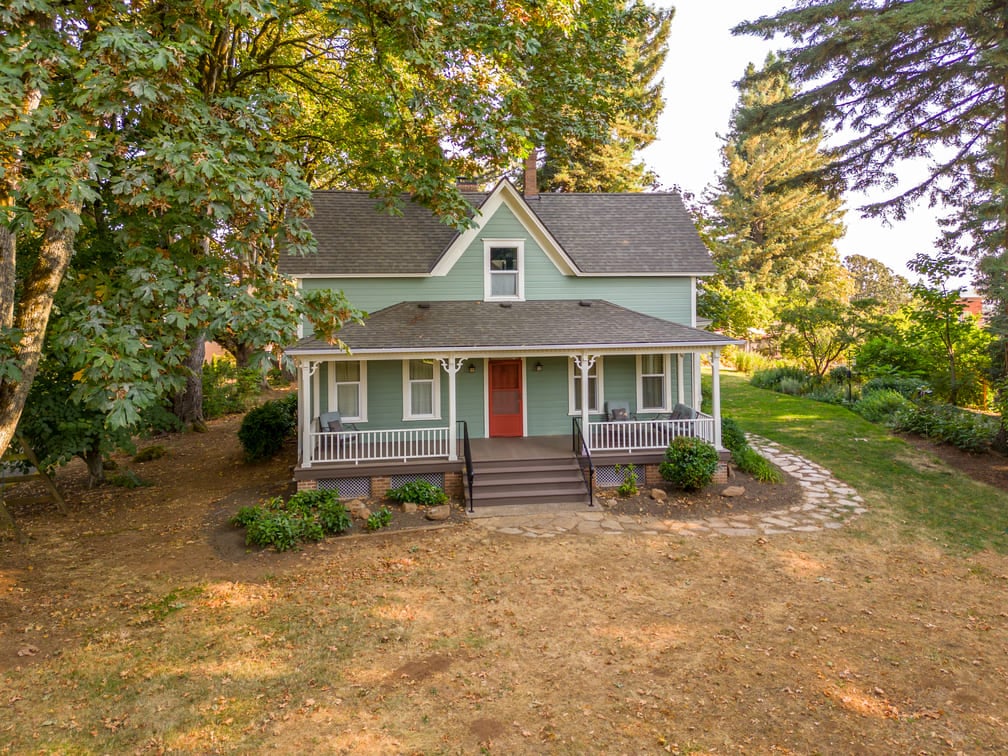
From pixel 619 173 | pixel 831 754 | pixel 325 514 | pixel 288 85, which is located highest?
pixel 619 173

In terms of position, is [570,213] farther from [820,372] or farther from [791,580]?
[820,372]

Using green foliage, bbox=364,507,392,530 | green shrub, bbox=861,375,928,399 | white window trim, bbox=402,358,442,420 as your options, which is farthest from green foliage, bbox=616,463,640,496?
green shrub, bbox=861,375,928,399

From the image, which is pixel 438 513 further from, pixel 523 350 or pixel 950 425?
pixel 950 425

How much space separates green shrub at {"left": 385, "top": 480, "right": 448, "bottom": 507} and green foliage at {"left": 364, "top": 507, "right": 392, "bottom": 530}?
786 mm

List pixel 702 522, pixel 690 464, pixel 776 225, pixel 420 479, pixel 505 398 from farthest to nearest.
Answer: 1. pixel 776 225
2. pixel 505 398
3. pixel 420 479
4. pixel 690 464
5. pixel 702 522

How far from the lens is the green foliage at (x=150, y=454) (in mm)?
16172

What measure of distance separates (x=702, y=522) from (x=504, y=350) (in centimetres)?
512

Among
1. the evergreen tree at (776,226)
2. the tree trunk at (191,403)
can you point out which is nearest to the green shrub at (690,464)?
the tree trunk at (191,403)

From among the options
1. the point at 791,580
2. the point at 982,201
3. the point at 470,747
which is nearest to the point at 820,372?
the point at 982,201

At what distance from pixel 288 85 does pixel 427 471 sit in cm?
1228

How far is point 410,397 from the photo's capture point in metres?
14.4

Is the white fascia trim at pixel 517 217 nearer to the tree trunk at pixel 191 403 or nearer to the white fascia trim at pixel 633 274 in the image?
the white fascia trim at pixel 633 274

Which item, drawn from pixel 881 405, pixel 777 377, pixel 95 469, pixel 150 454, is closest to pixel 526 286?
pixel 95 469

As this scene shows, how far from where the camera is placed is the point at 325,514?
404 inches
